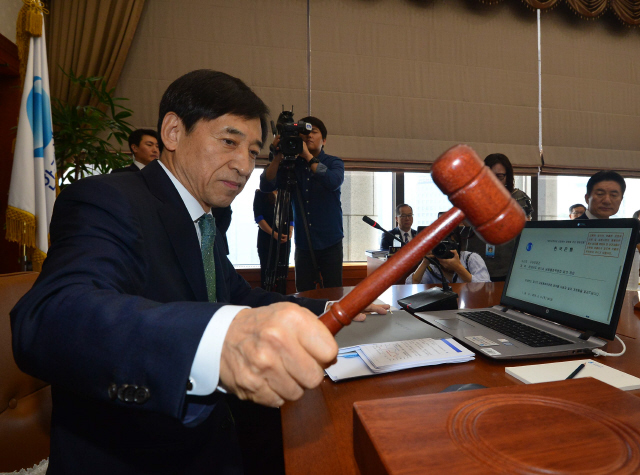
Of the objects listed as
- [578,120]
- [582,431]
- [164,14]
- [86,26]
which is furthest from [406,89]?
[582,431]

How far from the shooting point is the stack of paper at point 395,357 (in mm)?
751

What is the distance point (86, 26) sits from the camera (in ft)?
10.6

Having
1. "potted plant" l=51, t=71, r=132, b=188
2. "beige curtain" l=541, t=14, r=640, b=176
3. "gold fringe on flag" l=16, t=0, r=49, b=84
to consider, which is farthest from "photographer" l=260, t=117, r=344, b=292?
"beige curtain" l=541, t=14, r=640, b=176

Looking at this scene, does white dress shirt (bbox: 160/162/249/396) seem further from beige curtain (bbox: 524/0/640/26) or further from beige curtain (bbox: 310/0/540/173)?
beige curtain (bbox: 524/0/640/26)

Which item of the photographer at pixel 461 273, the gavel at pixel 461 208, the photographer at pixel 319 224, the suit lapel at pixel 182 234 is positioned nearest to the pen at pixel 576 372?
the gavel at pixel 461 208

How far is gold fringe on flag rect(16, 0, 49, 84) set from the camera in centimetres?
239

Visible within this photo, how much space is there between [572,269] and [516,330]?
0.72 feet

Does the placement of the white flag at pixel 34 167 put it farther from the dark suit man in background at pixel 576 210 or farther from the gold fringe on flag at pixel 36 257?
the dark suit man in background at pixel 576 210

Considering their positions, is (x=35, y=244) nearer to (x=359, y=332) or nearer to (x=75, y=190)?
(x=75, y=190)

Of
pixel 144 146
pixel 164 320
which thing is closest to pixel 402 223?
pixel 144 146

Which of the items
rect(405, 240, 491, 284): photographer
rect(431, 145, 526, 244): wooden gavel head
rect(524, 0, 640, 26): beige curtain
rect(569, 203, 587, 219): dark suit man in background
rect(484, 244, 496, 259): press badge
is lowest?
rect(405, 240, 491, 284): photographer

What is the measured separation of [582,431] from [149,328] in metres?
0.50

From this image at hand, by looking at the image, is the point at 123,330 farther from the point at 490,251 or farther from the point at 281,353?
the point at 490,251

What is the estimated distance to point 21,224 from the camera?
238 cm
